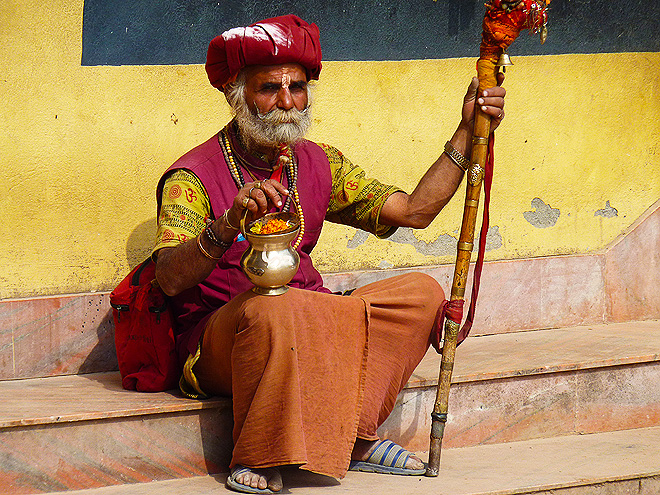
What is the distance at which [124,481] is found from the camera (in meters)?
3.48

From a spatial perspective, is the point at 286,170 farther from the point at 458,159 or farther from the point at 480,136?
the point at 480,136

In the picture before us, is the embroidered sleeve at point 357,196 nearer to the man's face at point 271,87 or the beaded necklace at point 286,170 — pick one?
the beaded necklace at point 286,170

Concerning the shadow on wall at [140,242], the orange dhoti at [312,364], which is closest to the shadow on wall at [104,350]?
the shadow on wall at [140,242]

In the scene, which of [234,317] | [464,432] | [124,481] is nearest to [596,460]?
[464,432]

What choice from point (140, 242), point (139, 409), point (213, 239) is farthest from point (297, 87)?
point (139, 409)

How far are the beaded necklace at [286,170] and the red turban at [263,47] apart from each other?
0.90ft

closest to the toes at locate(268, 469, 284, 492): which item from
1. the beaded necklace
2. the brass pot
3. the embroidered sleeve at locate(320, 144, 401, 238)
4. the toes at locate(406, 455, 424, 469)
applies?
the toes at locate(406, 455, 424, 469)

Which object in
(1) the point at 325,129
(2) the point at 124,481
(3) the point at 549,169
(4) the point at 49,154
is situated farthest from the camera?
(3) the point at 549,169

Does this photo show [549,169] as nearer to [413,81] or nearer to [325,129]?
[413,81]

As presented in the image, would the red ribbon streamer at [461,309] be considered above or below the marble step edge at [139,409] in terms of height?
above

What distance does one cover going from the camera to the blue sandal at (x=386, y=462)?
3.53 metres

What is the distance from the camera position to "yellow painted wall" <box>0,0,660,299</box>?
4.19 meters

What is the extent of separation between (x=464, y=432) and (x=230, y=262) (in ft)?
4.17

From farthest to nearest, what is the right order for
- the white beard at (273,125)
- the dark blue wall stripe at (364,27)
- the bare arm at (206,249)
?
the dark blue wall stripe at (364,27), the white beard at (273,125), the bare arm at (206,249)
